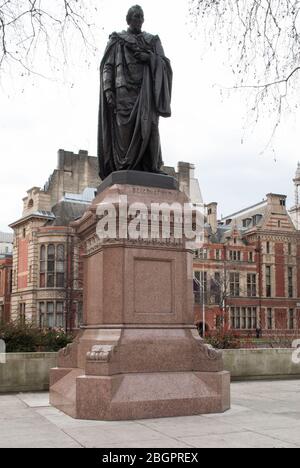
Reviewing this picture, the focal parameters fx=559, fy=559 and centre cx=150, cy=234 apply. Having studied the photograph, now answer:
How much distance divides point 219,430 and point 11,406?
4.09m

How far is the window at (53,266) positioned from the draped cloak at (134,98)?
44.7 meters

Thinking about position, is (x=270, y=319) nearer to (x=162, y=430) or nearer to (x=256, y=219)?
(x=256, y=219)

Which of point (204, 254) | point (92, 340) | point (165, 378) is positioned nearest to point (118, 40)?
point (92, 340)

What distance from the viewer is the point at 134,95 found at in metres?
9.39

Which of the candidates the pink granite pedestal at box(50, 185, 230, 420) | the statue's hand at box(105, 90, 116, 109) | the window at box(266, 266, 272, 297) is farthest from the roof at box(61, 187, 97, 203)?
the pink granite pedestal at box(50, 185, 230, 420)

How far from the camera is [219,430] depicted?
668 centimetres

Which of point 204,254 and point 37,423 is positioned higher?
point 204,254

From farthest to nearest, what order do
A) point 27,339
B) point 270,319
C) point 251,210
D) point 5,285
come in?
point 251,210
point 270,319
point 5,285
point 27,339

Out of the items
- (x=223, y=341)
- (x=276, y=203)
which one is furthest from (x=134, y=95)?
(x=276, y=203)

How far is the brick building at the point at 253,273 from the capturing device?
2493 inches

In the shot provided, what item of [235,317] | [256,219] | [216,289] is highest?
[256,219]

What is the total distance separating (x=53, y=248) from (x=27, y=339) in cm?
4017
